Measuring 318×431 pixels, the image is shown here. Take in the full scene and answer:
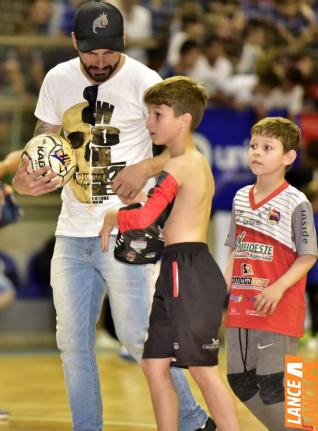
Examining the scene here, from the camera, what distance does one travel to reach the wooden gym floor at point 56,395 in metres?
6.96

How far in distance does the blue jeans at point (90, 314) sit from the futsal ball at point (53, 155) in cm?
39

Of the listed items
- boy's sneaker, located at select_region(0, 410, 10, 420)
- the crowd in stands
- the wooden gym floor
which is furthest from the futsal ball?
the crowd in stands

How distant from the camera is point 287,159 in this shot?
5.58 meters

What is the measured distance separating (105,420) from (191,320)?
209 cm

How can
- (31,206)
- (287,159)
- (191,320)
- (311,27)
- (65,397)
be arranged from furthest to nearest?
(311,27) < (31,206) < (65,397) < (287,159) < (191,320)

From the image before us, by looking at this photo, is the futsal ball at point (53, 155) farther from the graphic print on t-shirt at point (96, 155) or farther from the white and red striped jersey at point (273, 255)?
the white and red striped jersey at point (273, 255)

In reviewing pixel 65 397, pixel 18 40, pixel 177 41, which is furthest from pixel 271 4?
pixel 65 397

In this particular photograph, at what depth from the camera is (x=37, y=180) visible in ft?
18.5

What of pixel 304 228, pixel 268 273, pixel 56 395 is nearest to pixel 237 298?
pixel 268 273

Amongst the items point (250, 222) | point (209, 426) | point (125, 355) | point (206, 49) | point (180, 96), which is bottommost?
point (125, 355)

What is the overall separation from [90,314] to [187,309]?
0.78 metres

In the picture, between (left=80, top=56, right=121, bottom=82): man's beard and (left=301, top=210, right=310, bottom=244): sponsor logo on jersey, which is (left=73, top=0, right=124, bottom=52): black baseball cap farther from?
(left=301, top=210, right=310, bottom=244): sponsor logo on jersey

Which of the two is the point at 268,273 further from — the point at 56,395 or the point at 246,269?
the point at 56,395

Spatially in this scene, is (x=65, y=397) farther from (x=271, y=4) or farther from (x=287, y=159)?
(x=271, y=4)
